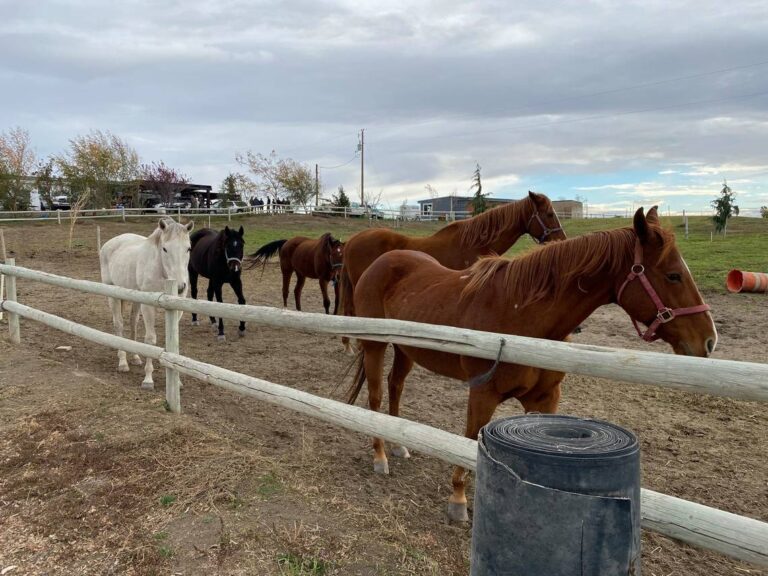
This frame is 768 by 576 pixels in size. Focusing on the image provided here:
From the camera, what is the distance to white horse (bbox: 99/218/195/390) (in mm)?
5777

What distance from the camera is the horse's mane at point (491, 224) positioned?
20.2 ft

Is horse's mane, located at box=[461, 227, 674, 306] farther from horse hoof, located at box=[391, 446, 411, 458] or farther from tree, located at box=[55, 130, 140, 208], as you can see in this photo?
tree, located at box=[55, 130, 140, 208]

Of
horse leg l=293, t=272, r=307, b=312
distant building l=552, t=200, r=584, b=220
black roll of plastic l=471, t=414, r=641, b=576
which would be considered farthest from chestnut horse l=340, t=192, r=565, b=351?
distant building l=552, t=200, r=584, b=220

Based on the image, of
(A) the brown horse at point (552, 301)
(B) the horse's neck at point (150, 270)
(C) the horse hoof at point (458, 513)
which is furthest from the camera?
(B) the horse's neck at point (150, 270)

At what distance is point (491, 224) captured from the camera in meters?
6.24

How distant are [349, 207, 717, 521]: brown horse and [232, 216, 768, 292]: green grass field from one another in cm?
33

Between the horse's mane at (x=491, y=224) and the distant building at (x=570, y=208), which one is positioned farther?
the distant building at (x=570, y=208)

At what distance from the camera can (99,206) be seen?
115ft

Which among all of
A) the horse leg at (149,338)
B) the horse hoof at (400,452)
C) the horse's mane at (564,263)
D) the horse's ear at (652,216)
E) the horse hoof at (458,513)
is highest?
the horse's ear at (652,216)

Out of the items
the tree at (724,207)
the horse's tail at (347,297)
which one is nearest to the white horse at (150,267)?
the horse's tail at (347,297)

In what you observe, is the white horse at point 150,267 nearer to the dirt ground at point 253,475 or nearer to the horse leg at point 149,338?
the horse leg at point 149,338

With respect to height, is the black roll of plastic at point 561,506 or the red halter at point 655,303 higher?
the red halter at point 655,303

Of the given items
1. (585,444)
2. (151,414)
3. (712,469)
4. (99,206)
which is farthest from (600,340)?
(99,206)

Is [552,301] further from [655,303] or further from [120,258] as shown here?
[120,258]
